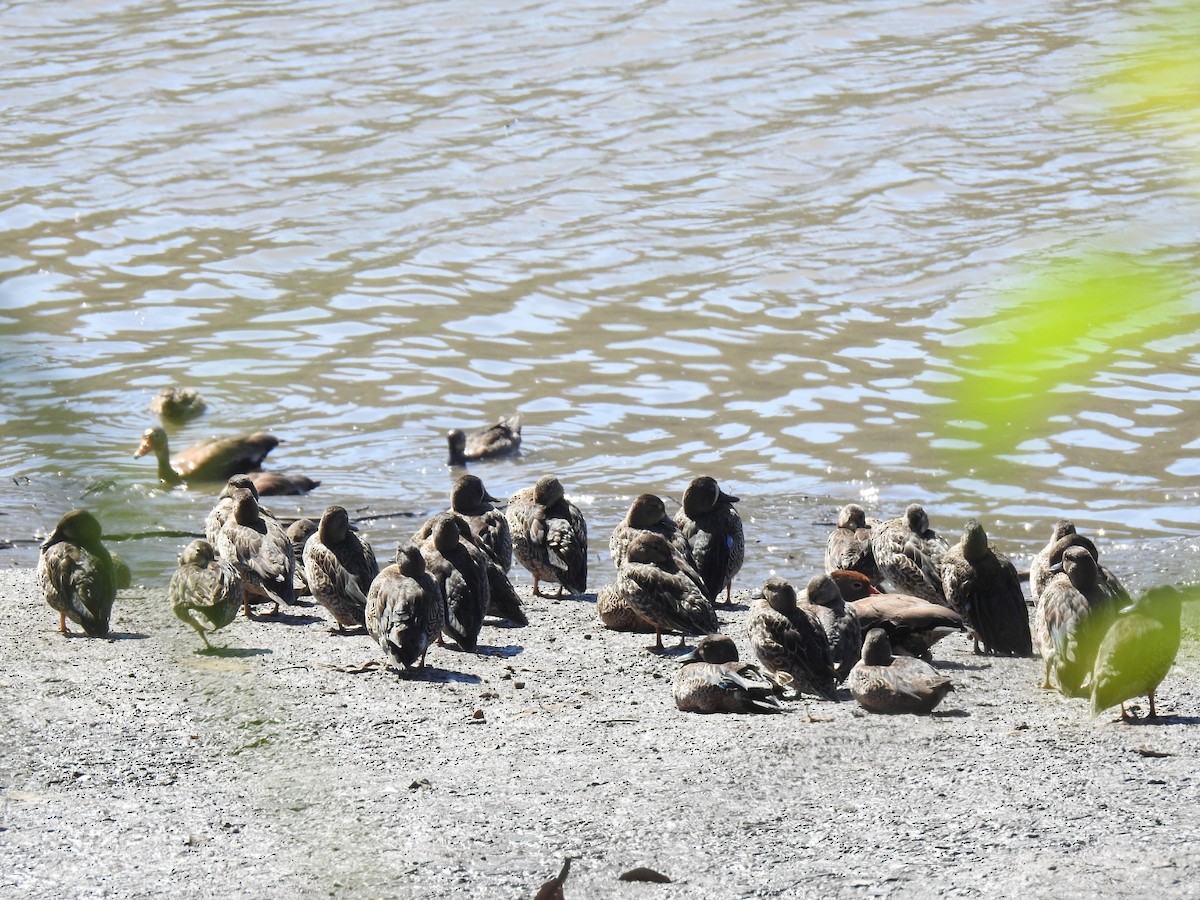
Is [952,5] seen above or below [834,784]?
above

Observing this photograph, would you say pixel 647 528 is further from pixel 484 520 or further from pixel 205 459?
pixel 205 459

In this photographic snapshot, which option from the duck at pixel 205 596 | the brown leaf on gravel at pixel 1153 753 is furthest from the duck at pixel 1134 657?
the duck at pixel 205 596

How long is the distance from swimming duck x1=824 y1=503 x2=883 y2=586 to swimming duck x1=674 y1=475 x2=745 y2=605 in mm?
598

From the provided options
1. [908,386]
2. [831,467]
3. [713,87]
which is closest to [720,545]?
[831,467]

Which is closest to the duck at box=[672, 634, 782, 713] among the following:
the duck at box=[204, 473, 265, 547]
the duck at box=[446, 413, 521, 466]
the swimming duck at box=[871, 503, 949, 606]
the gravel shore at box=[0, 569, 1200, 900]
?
the gravel shore at box=[0, 569, 1200, 900]

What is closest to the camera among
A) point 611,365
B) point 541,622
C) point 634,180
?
point 541,622

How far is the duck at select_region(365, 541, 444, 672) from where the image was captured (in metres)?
8.57

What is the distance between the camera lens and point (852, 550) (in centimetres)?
1059

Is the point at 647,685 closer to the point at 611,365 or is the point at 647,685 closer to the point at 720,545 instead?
the point at 720,545

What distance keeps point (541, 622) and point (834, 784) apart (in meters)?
3.68

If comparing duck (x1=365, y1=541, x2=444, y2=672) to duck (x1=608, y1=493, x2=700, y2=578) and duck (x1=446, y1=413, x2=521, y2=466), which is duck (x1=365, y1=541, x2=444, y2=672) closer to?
duck (x1=608, y1=493, x2=700, y2=578)

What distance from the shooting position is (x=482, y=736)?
7.65 metres

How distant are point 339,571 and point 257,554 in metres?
0.71

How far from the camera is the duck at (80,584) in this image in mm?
9125
